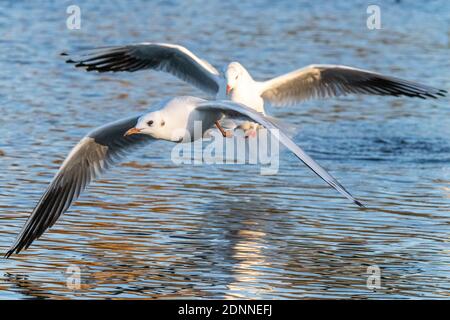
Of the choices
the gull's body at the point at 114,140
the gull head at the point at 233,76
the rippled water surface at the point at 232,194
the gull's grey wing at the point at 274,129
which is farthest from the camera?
the gull head at the point at 233,76

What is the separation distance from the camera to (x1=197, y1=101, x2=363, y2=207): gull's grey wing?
747 cm

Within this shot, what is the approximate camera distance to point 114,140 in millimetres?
9258

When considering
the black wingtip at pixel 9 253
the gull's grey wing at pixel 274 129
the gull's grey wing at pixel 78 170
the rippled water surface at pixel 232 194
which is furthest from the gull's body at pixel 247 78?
the black wingtip at pixel 9 253

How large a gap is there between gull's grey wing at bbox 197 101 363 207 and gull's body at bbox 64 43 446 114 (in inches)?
104

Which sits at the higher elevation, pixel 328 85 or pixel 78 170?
pixel 328 85

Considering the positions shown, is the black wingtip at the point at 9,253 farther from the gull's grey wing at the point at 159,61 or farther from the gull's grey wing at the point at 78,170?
the gull's grey wing at the point at 159,61

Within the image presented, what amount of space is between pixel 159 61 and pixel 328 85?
1779 millimetres

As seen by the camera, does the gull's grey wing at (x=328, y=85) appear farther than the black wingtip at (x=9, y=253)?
Yes

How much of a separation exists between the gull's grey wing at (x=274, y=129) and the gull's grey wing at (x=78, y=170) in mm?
692

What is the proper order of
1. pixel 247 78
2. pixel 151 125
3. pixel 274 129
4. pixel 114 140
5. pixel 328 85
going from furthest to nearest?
1. pixel 328 85
2. pixel 247 78
3. pixel 114 140
4. pixel 151 125
5. pixel 274 129

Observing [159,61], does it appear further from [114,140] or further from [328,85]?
[114,140]

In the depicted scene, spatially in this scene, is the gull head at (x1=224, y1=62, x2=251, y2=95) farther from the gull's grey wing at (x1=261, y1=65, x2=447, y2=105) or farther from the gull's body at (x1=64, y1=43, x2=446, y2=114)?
the gull's grey wing at (x1=261, y1=65, x2=447, y2=105)

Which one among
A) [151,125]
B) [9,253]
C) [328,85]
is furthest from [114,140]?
[328,85]

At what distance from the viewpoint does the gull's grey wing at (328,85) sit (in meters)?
11.6
